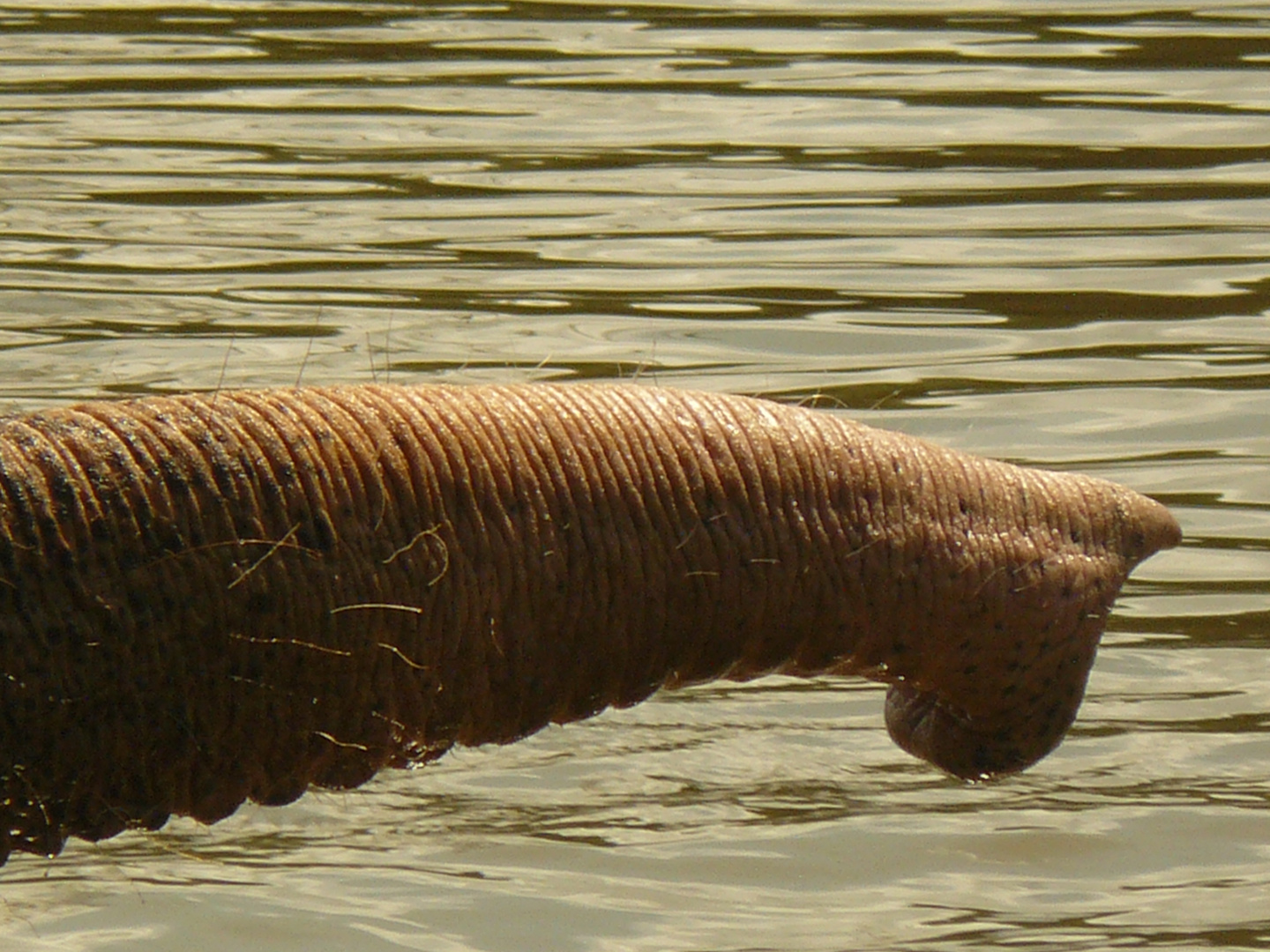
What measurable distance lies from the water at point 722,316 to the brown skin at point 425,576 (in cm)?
68

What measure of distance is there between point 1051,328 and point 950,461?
382 centimetres

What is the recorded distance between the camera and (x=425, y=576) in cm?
305

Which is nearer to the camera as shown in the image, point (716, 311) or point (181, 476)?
point (181, 476)

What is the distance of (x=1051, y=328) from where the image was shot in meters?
7.26

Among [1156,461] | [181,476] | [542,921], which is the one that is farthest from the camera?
[1156,461]

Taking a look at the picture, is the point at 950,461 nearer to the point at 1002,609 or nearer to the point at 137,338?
the point at 1002,609

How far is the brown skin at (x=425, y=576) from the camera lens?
2.90 metres

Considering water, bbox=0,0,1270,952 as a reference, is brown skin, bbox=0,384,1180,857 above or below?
above

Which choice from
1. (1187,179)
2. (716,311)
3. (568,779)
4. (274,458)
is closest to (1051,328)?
(716,311)

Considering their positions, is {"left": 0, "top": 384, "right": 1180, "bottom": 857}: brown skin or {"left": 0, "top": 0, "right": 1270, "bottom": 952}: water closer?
{"left": 0, "top": 384, "right": 1180, "bottom": 857}: brown skin

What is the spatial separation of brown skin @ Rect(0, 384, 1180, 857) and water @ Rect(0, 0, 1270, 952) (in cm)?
68

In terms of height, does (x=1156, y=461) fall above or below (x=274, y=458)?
below

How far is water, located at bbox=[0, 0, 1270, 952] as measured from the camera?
4.20 meters

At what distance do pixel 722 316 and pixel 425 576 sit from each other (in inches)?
177
